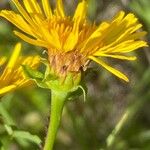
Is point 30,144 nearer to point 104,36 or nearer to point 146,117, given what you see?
point 104,36

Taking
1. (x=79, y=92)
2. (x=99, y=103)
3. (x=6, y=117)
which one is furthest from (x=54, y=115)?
(x=99, y=103)

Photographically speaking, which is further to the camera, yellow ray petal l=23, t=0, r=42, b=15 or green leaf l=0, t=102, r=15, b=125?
green leaf l=0, t=102, r=15, b=125

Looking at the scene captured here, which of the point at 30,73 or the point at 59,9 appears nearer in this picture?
the point at 30,73

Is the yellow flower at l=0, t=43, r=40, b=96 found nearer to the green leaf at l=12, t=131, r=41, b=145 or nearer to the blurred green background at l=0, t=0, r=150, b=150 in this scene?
the green leaf at l=12, t=131, r=41, b=145

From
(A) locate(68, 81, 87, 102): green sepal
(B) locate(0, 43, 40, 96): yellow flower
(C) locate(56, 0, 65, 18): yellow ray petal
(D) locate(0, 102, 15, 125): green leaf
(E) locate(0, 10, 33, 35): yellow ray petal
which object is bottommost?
(A) locate(68, 81, 87, 102): green sepal

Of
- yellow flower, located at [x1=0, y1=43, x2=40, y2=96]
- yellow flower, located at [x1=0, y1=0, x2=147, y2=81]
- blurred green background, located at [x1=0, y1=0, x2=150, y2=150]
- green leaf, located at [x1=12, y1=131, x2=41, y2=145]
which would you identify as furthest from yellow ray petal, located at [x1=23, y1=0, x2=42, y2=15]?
blurred green background, located at [x1=0, y1=0, x2=150, y2=150]

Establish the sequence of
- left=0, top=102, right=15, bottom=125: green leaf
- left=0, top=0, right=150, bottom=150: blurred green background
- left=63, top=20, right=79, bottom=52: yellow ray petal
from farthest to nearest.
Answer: left=0, top=0, right=150, bottom=150: blurred green background
left=0, top=102, right=15, bottom=125: green leaf
left=63, top=20, right=79, bottom=52: yellow ray petal

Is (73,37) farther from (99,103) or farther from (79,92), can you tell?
(99,103)
